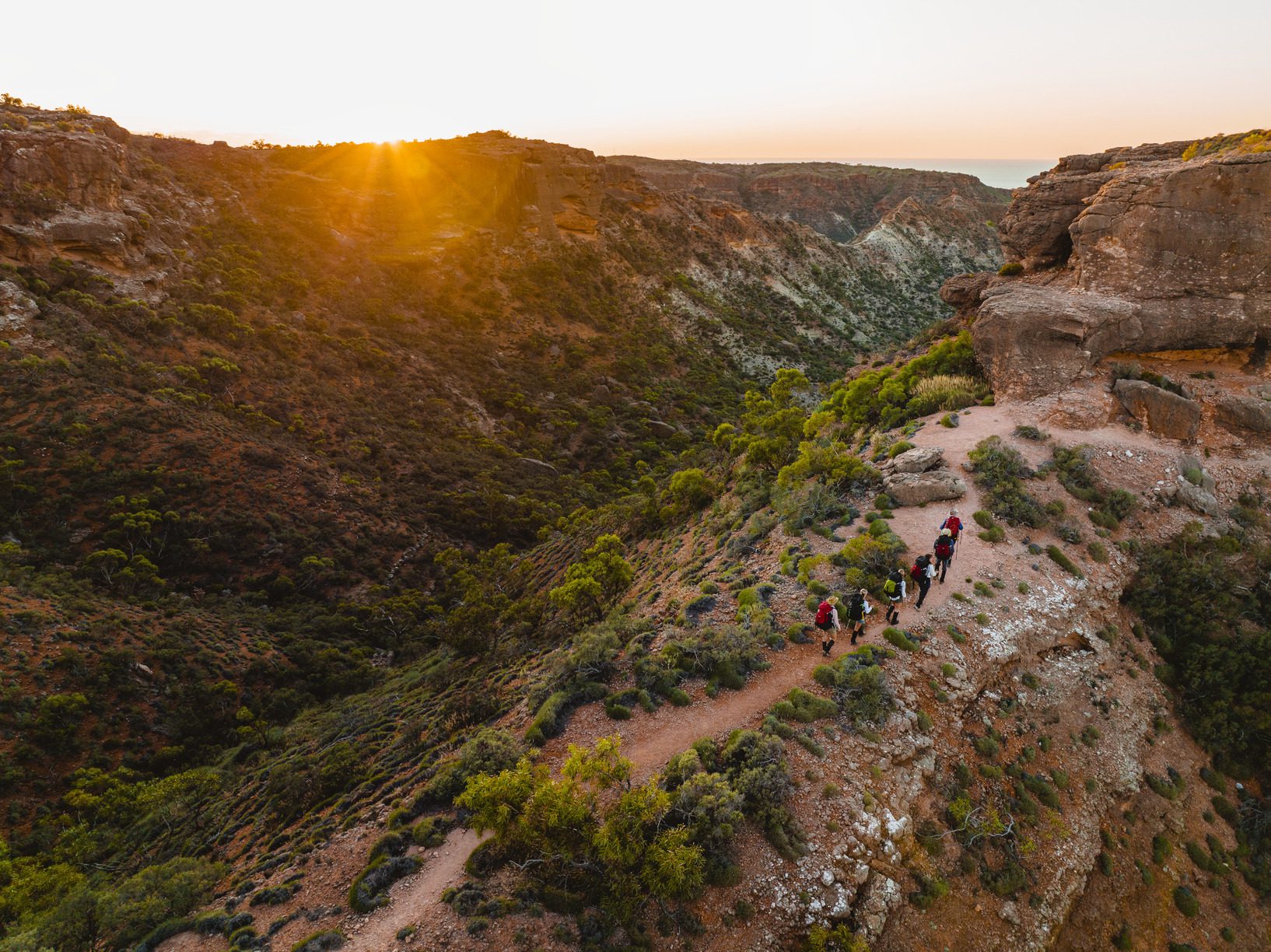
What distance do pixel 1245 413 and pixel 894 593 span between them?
1736cm

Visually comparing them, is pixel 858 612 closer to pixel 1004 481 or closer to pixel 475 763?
pixel 1004 481

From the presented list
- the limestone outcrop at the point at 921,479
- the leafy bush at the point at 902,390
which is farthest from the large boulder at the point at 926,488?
the leafy bush at the point at 902,390

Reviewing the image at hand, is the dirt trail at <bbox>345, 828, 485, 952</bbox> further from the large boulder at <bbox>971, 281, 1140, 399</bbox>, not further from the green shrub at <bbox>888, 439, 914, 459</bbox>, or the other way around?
the large boulder at <bbox>971, 281, 1140, 399</bbox>

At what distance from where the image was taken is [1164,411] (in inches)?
770

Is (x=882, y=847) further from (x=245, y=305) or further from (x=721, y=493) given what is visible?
(x=245, y=305)

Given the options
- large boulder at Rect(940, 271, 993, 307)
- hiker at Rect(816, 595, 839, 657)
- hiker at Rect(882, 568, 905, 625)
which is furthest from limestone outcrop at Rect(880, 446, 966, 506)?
large boulder at Rect(940, 271, 993, 307)

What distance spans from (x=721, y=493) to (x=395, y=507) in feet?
77.8

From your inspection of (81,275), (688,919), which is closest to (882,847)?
(688,919)

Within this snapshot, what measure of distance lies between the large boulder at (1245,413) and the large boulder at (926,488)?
35.6ft

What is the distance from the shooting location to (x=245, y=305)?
45.0 metres

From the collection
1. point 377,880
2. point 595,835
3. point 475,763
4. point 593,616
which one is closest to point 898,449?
point 593,616

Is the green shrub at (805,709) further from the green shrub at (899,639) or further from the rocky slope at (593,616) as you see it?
the green shrub at (899,639)

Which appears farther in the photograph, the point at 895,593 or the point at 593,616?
the point at 593,616

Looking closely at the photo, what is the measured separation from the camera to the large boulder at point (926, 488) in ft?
57.7
